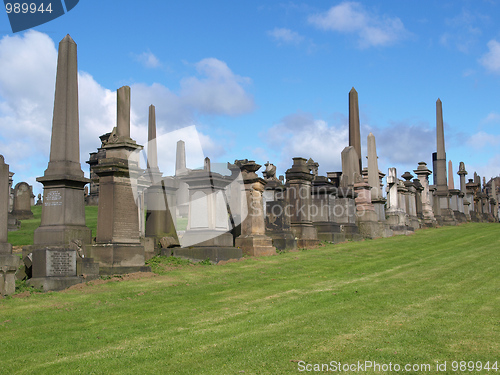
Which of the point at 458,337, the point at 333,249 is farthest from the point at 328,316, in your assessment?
the point at 333,249

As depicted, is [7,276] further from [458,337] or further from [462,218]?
[462,218]

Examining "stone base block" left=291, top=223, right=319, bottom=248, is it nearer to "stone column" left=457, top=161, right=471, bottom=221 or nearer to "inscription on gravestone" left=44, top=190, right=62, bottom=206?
"inscription on gravestone" left=44, top=190, right=62, bottom=206

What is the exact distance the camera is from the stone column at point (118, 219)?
1220 centimetres

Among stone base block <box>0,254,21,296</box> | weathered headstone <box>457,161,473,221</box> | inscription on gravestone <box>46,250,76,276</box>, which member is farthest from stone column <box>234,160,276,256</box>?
weathered headstone <box>457,161,473,221</box>

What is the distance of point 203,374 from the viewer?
5.14 meters

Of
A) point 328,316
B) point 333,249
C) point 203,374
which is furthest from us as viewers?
point 333,249

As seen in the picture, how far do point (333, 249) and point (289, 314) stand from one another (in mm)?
9831

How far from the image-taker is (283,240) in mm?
17297

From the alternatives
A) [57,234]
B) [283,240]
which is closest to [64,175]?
[57,234]

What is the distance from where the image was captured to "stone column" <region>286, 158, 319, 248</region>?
18.8m

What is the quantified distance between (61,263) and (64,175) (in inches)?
104

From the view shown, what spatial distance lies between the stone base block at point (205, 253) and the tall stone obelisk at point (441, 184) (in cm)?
2621

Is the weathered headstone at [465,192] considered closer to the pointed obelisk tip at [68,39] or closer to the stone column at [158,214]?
the stone column at [158,214]

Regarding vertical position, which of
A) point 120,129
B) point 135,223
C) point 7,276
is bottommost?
point 7,276
